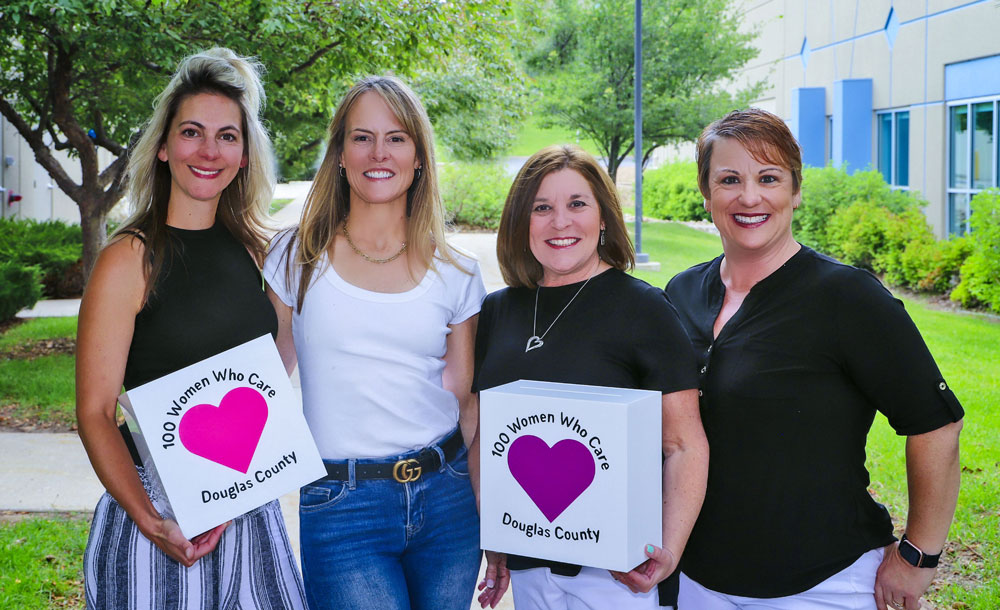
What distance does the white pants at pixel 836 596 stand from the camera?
7.79 feet

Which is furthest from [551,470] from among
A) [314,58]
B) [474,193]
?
[474,193]

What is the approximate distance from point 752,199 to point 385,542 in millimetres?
1393

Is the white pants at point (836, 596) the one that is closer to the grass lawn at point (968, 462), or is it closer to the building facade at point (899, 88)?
the grass lawn at point (968, 462)

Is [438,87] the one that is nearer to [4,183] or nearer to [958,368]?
[958,368]

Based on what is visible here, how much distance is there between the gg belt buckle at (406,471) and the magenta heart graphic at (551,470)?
1.27 ft

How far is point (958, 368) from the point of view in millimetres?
8375

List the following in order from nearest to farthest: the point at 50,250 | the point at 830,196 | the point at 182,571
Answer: the point at 182,571
the point at 50,250
the point at 830,196

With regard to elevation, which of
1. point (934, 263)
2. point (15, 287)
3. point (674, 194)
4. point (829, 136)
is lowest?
point (15, 287)

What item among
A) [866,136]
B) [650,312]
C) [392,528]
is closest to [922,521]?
[650,312]

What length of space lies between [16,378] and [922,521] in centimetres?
845

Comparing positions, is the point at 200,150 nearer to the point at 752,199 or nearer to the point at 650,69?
the point at 752,199

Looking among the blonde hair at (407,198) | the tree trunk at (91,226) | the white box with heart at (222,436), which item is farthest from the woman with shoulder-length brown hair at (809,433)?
the tree trunk at (91,226)

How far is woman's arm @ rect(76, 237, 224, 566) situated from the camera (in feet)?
7.85

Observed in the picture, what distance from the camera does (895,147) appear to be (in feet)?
66.3
